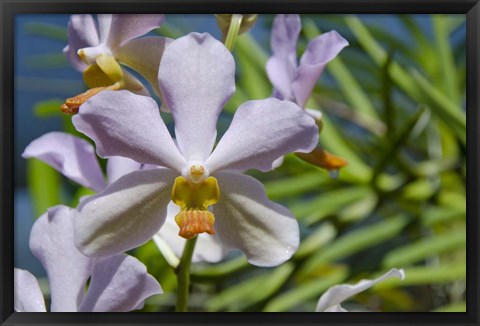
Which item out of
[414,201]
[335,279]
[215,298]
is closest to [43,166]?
[215,298]

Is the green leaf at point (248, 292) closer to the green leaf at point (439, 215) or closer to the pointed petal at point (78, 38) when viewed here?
the green leaf at point (439, 215)

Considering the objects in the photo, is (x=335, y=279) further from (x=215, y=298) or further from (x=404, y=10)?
(x=404, y=10)

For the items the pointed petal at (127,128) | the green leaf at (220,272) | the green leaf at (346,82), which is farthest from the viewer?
the green leaf at (346,82)

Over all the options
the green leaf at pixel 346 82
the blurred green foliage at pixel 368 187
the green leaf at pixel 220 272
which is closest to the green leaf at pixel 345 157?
the blurred green foliage at pixel 368 187

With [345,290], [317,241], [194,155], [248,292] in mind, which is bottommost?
[248,292]

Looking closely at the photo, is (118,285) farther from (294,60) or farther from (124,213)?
(294,60)

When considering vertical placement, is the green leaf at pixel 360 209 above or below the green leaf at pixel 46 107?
below

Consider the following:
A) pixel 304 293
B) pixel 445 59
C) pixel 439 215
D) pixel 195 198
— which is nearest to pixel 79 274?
pixel 195 198

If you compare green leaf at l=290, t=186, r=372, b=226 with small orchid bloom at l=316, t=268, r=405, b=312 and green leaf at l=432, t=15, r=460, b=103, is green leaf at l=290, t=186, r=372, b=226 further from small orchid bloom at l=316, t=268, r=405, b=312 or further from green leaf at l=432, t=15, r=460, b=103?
small orchid bloom at l=316, t=268, r=405, b=312
